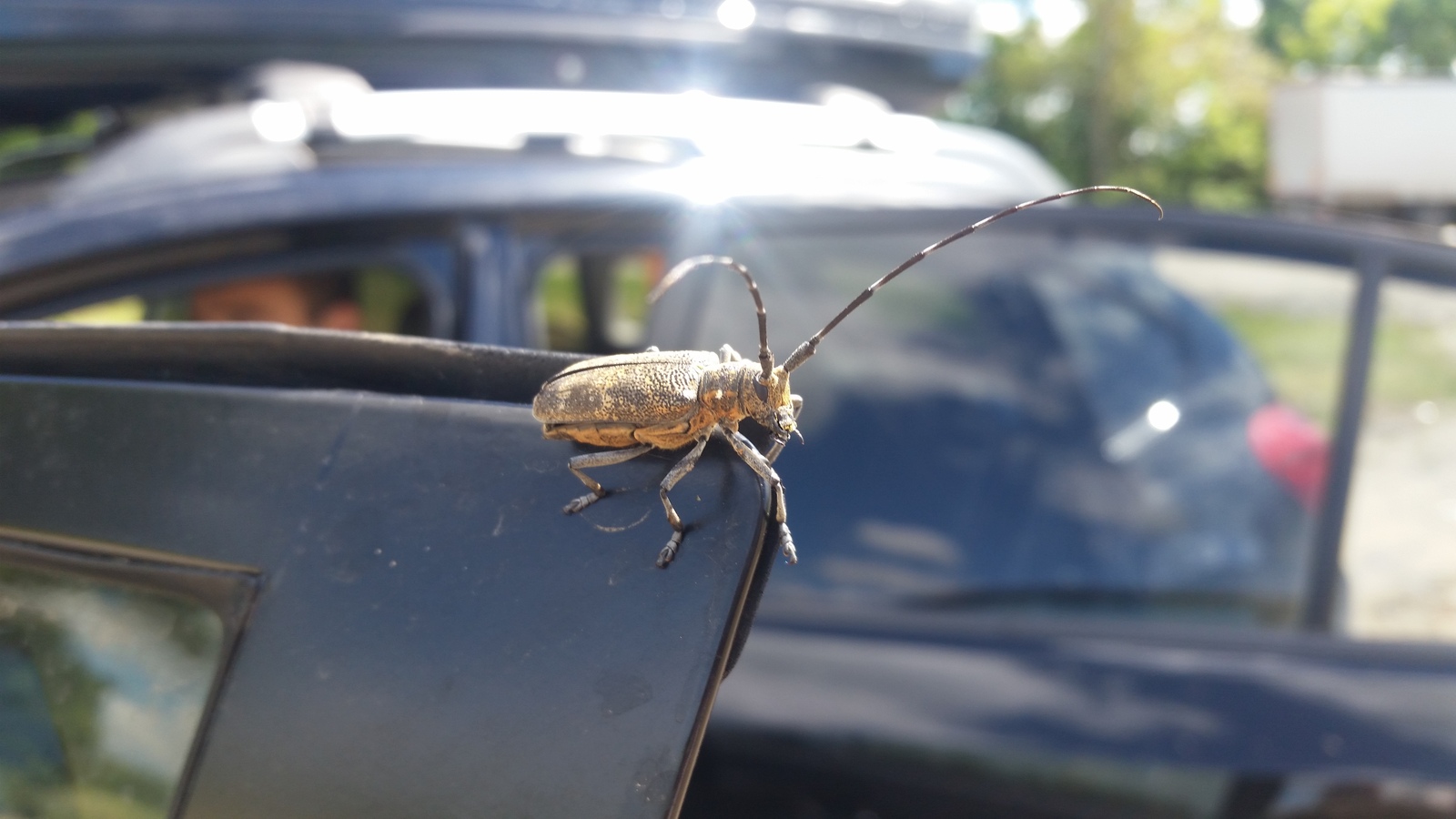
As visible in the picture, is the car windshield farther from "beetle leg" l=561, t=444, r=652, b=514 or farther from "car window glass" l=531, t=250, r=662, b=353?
"car window glass" l=531, t=250, r=662, b=353

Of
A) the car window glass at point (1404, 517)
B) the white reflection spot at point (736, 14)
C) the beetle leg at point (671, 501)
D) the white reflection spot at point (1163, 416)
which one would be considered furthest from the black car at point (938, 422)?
the beetle leg at point (671, 501)

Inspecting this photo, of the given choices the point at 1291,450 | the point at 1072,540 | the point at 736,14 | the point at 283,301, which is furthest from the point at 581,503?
the point at 736,14

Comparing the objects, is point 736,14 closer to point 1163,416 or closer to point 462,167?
point 462,167

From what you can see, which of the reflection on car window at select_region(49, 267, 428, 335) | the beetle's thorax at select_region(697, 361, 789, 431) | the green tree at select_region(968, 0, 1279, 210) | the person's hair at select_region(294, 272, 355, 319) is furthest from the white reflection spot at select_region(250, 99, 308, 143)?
the green tree at select_region(968, 0, 1279, 210)

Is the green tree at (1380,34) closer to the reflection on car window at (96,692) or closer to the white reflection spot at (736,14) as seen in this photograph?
the white reflection spot at (736,14)

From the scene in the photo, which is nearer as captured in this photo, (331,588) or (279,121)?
(331,588)

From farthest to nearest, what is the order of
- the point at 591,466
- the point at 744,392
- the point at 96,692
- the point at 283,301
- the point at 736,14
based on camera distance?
1. the point at 736,14
2. the point at 283,301
3. the point at 744,392
4. the point at 96,692
5. the point at 591,466
